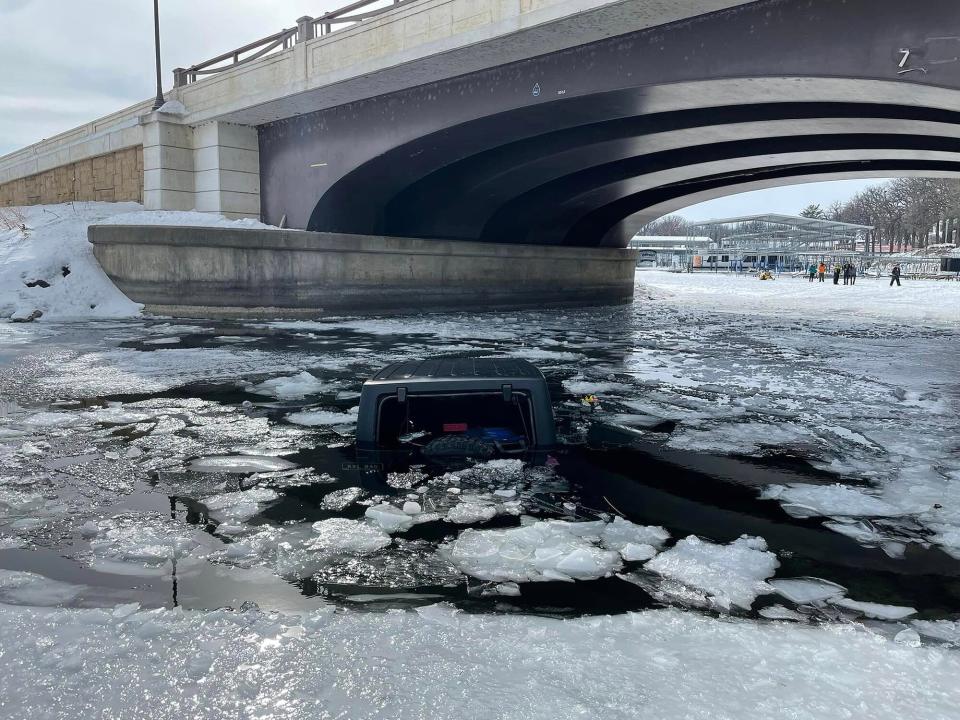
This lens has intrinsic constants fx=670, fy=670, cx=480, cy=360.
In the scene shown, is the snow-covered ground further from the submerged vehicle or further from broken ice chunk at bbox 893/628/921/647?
broken ice chunk at bbox 893/628/921/647

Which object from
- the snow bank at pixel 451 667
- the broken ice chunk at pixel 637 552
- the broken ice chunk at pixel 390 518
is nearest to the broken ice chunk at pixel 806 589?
the snow bank at pixel 451 667

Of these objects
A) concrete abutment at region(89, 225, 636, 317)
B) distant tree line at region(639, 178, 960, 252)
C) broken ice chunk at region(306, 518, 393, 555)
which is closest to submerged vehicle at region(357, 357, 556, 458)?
broken ice chunk at region(306, 518, 393, 555)

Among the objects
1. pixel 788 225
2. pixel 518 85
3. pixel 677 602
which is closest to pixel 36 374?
pixel 677 602

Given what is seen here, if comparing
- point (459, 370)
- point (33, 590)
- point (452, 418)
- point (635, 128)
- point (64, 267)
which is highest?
point (635, 128)

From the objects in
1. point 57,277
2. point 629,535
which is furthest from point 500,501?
point 57,277

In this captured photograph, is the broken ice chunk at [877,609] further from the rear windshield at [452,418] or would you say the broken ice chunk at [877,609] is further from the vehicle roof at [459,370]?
the rear windshield at [452,418]

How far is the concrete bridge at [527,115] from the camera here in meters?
10.0

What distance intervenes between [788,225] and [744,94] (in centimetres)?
7034

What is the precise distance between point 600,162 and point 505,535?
53.7 ft

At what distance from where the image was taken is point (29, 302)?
47.0 ft

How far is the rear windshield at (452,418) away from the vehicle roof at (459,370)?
0.20m

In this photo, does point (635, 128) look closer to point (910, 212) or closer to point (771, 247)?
point (771, 247)

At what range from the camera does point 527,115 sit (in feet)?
44.6

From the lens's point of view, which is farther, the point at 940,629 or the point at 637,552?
the point at 637,552
